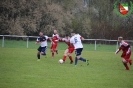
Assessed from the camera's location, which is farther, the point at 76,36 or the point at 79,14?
the point at 79,14

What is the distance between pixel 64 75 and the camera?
1459 cm

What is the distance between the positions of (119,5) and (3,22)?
1795cm

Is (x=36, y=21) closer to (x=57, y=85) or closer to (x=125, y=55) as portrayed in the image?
(x=125, y=55)

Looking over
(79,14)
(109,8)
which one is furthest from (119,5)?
(79,14)

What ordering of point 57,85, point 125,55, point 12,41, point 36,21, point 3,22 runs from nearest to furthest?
point 57,85 → point 125,55 → point 12,41 → point 3,22 → point 36,21

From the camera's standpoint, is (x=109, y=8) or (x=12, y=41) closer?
(x=12, y=41)

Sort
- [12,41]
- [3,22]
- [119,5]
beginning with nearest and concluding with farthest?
[12,41] → [3,22] → [119,5]

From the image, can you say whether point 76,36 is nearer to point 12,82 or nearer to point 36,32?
point 12,82

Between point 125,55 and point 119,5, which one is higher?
point 119,5

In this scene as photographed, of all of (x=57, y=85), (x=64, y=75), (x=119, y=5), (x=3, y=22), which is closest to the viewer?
(x=57, y=85)

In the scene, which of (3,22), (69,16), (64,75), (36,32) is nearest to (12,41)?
(3,22)

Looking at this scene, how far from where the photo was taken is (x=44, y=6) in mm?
51844

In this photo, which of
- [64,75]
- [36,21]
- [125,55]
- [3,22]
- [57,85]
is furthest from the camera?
[36,21]

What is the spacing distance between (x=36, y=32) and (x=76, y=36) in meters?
33.7
